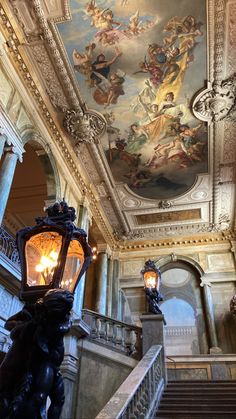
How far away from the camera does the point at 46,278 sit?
235 centimetres

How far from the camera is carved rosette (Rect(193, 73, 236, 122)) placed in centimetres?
862

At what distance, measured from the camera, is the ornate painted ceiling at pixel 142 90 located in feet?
23.4

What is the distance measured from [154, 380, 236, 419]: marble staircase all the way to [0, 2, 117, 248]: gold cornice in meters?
6.96

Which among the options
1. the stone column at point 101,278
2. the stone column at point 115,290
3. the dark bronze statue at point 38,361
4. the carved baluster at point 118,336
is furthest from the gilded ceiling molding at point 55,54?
the stone column at point 115,290

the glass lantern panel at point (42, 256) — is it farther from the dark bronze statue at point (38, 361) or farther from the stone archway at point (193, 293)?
the stone archway at point (193, 293)

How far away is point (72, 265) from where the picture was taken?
262 cm

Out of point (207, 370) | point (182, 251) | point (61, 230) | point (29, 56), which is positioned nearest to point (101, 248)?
point (182, 251)

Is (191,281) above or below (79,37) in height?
below

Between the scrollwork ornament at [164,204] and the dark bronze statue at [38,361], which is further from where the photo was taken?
the scrollwork ornament at [164,204]

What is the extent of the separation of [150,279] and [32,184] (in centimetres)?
626

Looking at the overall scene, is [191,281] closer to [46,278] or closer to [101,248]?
[101,248]

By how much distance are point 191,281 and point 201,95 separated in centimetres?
829

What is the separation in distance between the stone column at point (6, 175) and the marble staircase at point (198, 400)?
14.7ft

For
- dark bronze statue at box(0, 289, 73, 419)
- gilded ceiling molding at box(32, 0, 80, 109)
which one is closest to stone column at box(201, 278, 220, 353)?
gilded ceiling molding at box(32, 0, 80, 109)
